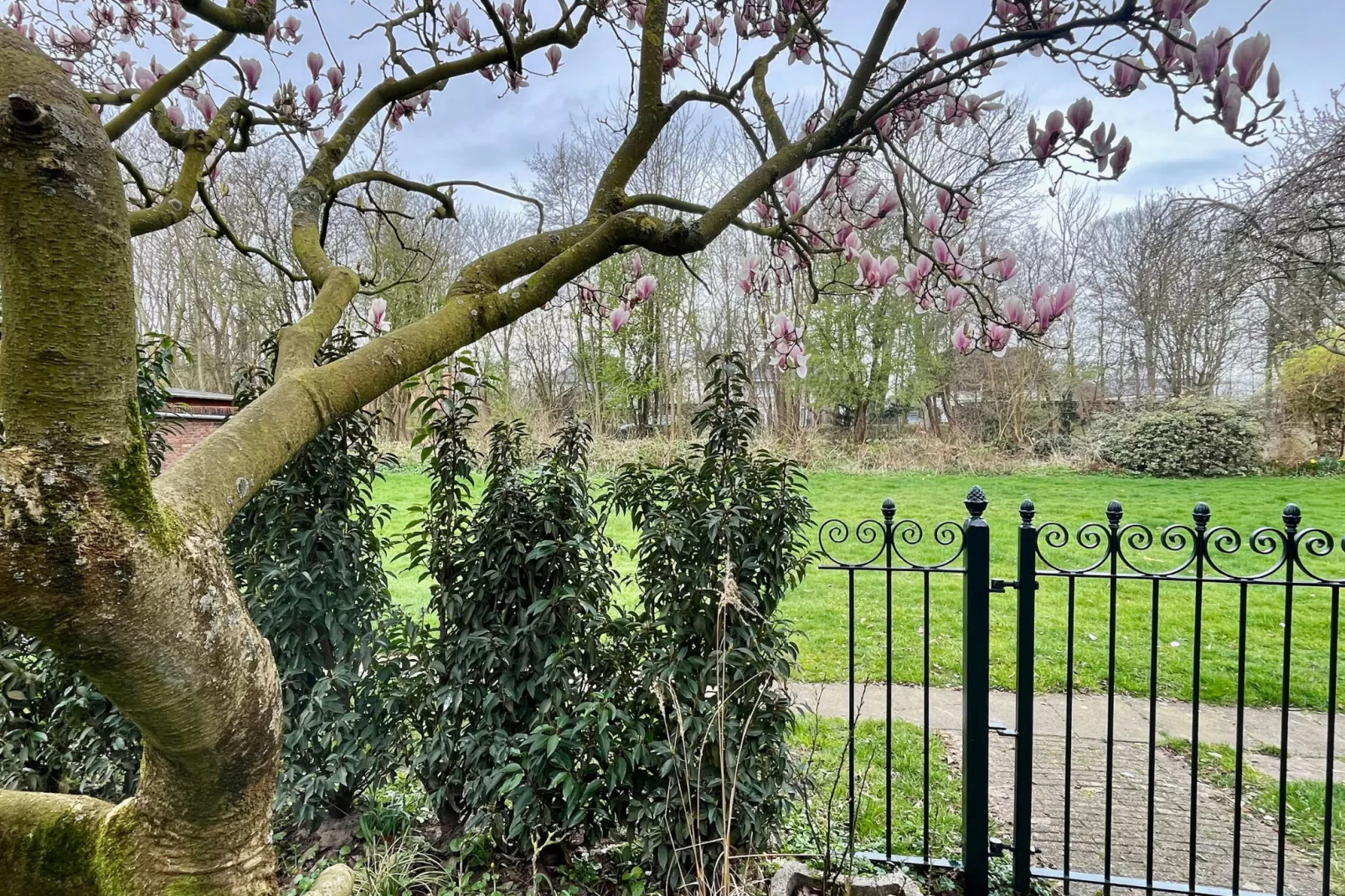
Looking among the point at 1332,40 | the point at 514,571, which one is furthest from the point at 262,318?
the point at 1332,40

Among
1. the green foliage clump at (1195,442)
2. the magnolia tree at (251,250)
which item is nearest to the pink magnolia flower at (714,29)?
the magnolia tree at (251,250)

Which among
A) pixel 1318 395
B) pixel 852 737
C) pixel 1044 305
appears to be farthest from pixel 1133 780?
pixel 1318 395

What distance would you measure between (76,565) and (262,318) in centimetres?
1421

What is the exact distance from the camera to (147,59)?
8.80 ft

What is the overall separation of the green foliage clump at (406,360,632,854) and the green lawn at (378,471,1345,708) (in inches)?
28.6

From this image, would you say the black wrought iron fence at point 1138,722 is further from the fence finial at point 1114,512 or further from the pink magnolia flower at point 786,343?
the pink magnolia flower at point 786,343

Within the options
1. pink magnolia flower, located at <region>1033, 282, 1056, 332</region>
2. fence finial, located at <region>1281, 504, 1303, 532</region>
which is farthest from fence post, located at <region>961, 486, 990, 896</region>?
fence finial, located at <region>1281, 504, 1303, 532</region>

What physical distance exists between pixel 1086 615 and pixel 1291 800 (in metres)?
2.22

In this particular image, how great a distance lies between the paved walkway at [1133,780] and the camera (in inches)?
89.8

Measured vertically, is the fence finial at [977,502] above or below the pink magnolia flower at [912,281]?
below

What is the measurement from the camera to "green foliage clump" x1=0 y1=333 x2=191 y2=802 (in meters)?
2.01

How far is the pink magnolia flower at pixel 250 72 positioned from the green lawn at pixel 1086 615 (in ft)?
6.59

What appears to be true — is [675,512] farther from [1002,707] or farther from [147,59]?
[147,59]

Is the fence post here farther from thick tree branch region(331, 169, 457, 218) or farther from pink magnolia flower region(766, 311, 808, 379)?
thick tree branch region(331, 169, 457, 218)
